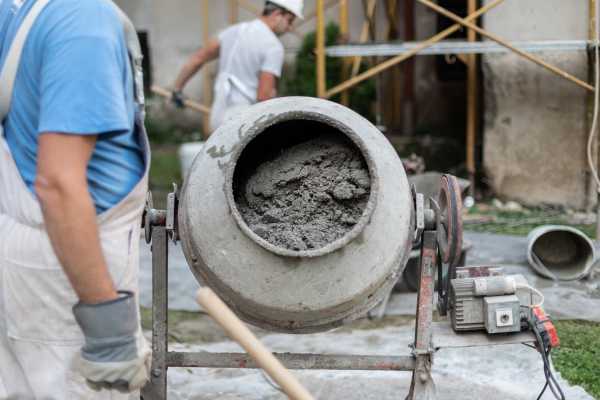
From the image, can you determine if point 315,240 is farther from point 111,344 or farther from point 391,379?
point 391,379

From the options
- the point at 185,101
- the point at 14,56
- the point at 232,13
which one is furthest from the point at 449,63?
the point at 14,56

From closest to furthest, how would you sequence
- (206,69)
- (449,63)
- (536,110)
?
(536,110)
(206,69)
(449,63)

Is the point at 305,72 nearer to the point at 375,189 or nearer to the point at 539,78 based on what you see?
the point at 539,78

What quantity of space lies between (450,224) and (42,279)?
1349 mm

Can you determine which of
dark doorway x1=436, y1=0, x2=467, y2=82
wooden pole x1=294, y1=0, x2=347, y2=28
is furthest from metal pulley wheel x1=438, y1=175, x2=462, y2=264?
dark doorway x1=436, y1=0, x2=467, y2=82

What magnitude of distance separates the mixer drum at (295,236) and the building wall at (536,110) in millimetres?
3548

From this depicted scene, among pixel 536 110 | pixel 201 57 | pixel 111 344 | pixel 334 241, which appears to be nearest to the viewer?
pixel 111 344

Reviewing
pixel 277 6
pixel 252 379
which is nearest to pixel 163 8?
pixel 277 6

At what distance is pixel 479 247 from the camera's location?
4152mm

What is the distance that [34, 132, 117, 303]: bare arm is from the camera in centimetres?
115

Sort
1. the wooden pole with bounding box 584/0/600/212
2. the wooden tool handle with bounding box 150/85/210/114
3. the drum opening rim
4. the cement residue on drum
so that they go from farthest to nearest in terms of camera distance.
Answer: the wooden tool handle with bounding box 150/85/210/114 < the wooden pole with bounding box 584/0/600/212 < the cement residue on drum < the drum opening rim

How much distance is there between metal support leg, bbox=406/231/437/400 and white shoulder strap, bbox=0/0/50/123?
4.78 feet

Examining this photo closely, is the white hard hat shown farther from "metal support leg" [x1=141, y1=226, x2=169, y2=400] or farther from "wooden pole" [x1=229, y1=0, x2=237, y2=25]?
"wooden pole" [x1=229, y1=0, x2=237, y2=25]

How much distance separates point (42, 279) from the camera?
133 cm
